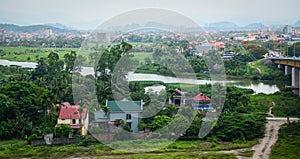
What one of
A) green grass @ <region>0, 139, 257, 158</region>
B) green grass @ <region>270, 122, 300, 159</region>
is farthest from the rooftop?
green grass @ <region>270, 122, 300, 159</region>

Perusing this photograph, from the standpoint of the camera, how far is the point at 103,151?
8961mm

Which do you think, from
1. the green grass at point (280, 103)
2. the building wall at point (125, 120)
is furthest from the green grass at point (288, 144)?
the building wall at point (125, 120)

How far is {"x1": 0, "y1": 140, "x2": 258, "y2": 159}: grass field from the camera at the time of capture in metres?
8.66

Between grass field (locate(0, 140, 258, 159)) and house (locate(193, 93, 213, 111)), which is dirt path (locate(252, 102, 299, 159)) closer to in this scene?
grass field (locate(0, 140, 258, 159))

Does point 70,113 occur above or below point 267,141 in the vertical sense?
above

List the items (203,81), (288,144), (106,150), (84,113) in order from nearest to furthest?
(106,150) < (288,144) < (84,113) < (203,81)

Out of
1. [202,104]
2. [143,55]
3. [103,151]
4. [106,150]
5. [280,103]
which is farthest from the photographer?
[143,55]

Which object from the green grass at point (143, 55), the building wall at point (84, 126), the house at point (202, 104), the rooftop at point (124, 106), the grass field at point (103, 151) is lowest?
the grass field at point (103, 151)

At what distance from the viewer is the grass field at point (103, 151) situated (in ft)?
28.4

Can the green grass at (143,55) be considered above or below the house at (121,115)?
above

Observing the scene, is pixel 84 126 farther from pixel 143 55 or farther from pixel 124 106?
pixel 143 55

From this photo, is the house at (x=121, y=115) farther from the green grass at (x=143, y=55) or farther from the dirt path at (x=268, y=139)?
the green grass at (x=143, y=55)

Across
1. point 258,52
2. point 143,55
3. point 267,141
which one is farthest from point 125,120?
point 258,52

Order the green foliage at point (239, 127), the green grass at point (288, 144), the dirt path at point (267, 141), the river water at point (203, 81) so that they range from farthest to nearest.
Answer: the river water at point (203, 81), the green foliage at point (239, 127), the dirt path at point (267, 141), the green grass at point (288, 144)
